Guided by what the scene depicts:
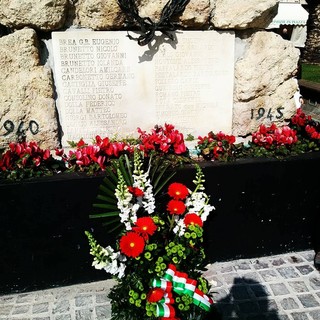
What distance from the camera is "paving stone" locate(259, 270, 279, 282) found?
11.2 ft

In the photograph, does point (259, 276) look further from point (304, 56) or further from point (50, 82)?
point (304, 56)

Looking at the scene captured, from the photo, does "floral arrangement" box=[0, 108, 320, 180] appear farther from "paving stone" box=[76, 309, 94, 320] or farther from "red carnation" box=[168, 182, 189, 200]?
"paving stone" box=[76, 309, 94, 320]

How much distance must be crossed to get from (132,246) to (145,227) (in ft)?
0.50

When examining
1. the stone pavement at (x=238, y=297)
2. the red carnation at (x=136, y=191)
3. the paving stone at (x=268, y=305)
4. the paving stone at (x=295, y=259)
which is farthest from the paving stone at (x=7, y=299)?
the paving stone at (x=295, y=259)

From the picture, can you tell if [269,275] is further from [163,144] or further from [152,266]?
[152,266]

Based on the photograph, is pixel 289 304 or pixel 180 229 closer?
pixel 180 229

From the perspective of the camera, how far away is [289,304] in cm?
309

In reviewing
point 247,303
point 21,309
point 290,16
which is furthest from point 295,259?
point 290,16

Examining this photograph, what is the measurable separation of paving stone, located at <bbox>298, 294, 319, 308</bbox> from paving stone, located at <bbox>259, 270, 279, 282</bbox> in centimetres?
30

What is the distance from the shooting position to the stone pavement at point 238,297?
3006mm

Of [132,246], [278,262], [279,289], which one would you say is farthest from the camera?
[278,262]

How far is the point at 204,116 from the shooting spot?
414 cm

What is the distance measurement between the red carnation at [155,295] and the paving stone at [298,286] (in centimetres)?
171

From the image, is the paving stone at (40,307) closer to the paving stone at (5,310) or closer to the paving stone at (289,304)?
the paving stone at (5,310)
